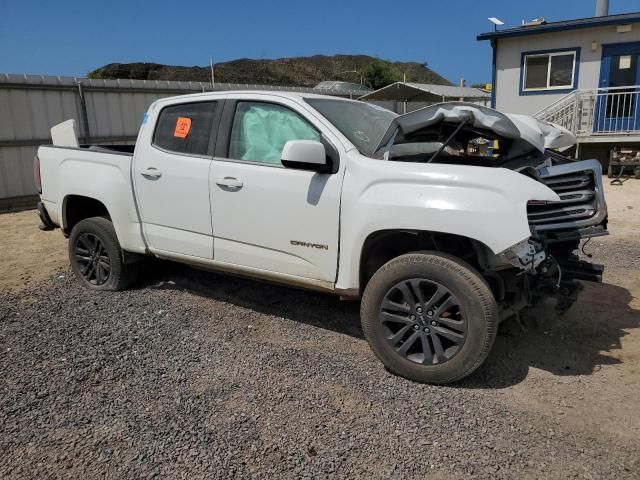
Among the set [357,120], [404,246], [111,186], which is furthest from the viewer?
[111,186]

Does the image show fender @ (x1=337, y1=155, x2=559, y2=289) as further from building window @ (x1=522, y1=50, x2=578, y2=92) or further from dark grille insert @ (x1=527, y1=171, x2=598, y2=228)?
building window @ (x1=522, y1=50, x2=578, y2=92)

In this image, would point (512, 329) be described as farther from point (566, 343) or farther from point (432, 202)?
point (432, 202)

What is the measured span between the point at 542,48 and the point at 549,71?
672 mm

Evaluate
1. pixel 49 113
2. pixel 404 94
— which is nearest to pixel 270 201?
pixel 49 113

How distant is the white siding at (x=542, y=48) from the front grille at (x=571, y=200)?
42.8 ft

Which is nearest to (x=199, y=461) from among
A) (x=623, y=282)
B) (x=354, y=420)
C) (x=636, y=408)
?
(x=354, y=420)

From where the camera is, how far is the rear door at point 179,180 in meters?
4.28

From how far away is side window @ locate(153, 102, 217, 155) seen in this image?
437cm

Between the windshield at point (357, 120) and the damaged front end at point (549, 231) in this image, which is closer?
the damaged front end at point (549, 231)

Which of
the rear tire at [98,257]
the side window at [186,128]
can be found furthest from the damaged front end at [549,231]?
the rear tire at [98,257]

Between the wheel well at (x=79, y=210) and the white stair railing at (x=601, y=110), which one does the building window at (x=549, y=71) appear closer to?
the white stair railing at (x=601, y=110)

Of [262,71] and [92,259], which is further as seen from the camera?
[262,71]

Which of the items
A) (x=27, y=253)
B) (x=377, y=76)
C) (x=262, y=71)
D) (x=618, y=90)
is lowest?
(x=27, y=253)

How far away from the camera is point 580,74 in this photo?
1466cm
